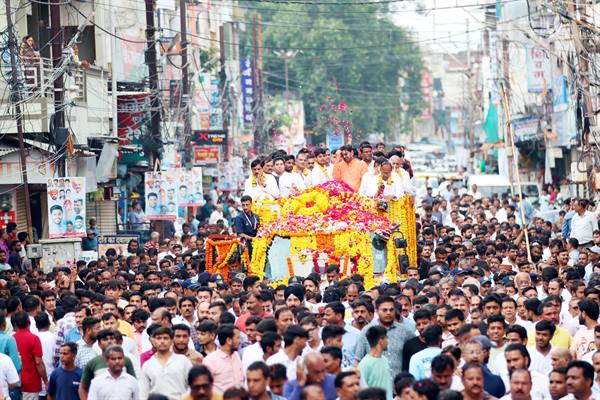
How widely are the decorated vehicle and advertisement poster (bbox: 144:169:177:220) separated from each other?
10.9m

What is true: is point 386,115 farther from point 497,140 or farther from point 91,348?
point 91,348

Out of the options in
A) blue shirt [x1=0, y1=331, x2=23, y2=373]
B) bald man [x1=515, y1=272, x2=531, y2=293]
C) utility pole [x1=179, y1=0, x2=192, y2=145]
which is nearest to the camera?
blue shirt [x1=0, y1=331, x2=23, y2=373]

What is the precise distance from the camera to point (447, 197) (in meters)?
45.2

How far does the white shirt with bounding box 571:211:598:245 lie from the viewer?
25.1 metres

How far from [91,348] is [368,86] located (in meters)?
77.4

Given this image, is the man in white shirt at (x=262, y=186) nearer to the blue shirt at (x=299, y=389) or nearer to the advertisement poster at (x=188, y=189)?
the blue shirt at (x=299, y=389)

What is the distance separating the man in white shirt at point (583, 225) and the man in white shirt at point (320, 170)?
4.76 metres

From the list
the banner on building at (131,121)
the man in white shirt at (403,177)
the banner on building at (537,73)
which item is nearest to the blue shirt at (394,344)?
the man in white shirt at (403,177)

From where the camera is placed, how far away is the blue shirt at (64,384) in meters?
13.1

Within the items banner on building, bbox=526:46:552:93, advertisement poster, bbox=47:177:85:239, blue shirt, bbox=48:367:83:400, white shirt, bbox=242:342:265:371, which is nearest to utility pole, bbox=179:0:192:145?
banner on building, bbox=526:46:552:93

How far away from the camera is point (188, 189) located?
1339 inches

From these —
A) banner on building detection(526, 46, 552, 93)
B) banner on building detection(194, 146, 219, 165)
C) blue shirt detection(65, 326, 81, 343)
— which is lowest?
blue shirt detection(65, 326, 81, 343)

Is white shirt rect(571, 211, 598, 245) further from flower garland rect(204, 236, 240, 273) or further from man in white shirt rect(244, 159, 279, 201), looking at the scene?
flower garland rect(204, 236, 240, 273)

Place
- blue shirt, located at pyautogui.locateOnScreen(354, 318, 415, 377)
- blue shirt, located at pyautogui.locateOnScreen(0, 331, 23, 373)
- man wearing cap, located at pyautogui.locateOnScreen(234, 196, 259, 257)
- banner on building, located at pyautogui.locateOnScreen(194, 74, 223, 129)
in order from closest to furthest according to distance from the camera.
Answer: blue shirt, located at pyautogui.locateOnScreen(354, 318, 415, 377), blue shirt, located at pyautogui.locateOnScreen(0, 331, 23, 373), man wearing cap, located at pyautogui.locateOnScreen(234, 196, 259, 257), banner on building, located at pyautogui.locateOnScreen(194, 74, 223, 129)
